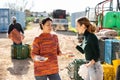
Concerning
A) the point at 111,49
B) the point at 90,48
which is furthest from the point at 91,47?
the point at 111,49

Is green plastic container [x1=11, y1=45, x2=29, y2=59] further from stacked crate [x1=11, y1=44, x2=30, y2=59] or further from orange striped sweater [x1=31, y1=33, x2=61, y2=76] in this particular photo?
orange striped sweater [x1=31, y1=33, x2=61, y2=76]

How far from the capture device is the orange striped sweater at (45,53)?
5.77 meters

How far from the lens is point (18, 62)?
44.2ft

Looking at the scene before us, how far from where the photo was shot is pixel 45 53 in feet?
19.0

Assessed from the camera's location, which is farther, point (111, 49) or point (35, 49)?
point (111, 49)

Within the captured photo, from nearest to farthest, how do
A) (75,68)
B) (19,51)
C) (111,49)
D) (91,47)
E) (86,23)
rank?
(91,47) < (86,23) < (75,68) < (111,49) < (19,51)

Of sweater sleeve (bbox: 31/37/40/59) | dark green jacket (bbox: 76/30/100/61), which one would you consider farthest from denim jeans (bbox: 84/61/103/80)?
sweater sleeve (bbox: 31/37/40/59)

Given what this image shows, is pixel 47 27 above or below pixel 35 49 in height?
above

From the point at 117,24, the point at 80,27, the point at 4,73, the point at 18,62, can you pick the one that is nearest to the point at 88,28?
the point at 80,27

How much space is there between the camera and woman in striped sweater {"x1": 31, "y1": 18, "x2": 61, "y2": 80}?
5.75 m

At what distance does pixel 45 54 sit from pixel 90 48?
0.79 m

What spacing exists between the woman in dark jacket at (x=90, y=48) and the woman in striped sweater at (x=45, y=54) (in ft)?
1.80

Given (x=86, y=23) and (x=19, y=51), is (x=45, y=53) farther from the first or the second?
(x=19, y=51)

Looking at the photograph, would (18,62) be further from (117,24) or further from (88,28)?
(88,28)
